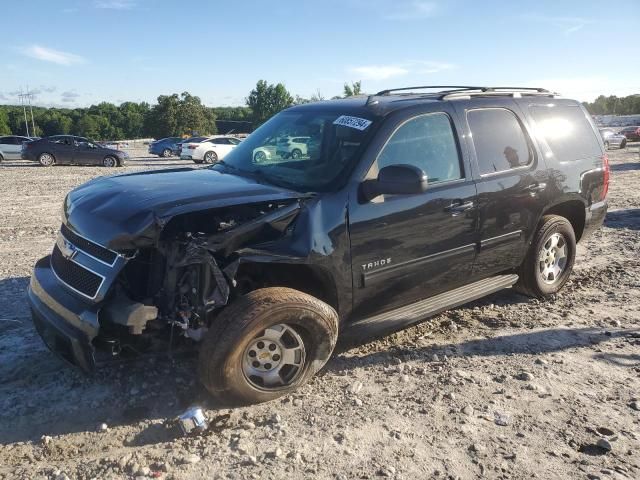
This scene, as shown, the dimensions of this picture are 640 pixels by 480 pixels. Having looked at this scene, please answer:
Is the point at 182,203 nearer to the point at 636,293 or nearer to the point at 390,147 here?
the point at 390,147

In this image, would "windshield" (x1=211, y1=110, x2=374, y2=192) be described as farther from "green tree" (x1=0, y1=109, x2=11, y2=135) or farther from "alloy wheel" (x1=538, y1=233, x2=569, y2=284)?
"green tree" (x1=0, y1=109, x2=11, y2=135)

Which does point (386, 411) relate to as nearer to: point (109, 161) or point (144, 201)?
point (144, 201)

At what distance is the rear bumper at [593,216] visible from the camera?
5480mm

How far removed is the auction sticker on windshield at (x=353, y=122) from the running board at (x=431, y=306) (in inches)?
56.2

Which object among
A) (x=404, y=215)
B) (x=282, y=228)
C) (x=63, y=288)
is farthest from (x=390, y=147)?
(x=63, y=288)

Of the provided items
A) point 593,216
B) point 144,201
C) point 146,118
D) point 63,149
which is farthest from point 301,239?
Result: point 146,118

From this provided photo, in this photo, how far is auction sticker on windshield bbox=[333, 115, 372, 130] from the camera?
3939 millimetres

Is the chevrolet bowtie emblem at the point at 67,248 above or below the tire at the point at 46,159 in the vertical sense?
above

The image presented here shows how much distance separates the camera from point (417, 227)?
3924mm

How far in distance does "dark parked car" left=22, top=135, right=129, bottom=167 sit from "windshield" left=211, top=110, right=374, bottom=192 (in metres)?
22.1

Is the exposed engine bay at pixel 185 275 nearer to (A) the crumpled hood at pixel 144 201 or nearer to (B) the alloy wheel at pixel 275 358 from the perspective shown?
(A) the crumpled hood at pixel 144 201

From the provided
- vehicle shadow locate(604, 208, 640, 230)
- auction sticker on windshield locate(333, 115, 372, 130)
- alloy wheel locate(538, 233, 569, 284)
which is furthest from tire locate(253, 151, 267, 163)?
vehicle shadow locate(604, 208, 640, 230)

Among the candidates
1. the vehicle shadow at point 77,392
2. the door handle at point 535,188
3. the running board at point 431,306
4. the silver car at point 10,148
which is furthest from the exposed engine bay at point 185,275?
the silver car at point 10,148

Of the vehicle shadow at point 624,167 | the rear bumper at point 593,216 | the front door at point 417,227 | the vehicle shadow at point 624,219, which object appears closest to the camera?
the front door at point 417,227
